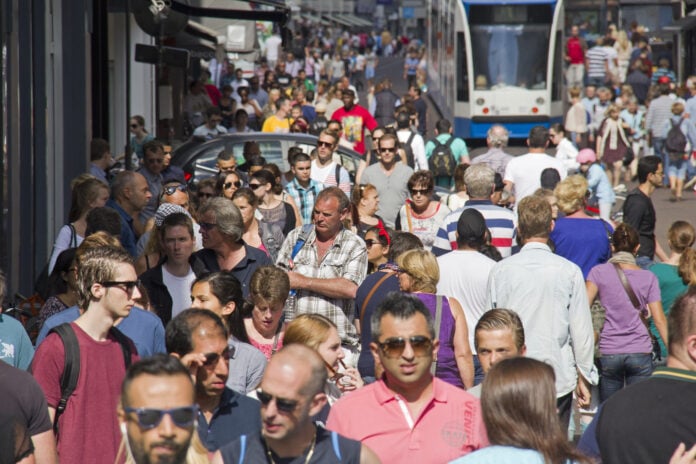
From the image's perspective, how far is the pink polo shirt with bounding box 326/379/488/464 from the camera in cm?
494

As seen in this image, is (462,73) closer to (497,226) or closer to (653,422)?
(497,226)

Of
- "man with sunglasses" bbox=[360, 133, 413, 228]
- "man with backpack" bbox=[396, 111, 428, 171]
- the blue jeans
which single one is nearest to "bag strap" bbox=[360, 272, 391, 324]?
the blue jeans

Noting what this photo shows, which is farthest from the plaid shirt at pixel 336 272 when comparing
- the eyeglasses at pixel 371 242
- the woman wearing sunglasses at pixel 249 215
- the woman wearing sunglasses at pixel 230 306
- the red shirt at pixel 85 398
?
the red shirt at pixel 85 398

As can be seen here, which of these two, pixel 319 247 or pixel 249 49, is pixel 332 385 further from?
pixel 249 49

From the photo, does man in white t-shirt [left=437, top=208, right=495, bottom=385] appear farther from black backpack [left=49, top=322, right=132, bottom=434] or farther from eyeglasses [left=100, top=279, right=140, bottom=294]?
black backpack [left=49, top=322, right=132, bottom=434]

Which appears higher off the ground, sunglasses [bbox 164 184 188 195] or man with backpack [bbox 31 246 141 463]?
sunglasses [bbox 164 184 188 195]

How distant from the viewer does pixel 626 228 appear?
9.16 metres

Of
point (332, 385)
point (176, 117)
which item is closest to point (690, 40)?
point (176, 117)

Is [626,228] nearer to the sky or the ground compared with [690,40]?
nearer to the ground

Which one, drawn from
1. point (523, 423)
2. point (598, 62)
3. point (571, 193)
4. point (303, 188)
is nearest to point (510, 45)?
point (598, 62)

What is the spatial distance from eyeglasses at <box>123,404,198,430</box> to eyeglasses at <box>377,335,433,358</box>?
53.6 inches

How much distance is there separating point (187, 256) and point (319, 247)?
3.15 feet

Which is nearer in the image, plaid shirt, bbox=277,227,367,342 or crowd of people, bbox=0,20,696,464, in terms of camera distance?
crowd of people, bbox=0,20,696,464

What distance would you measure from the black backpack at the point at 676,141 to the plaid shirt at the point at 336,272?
15.3m
